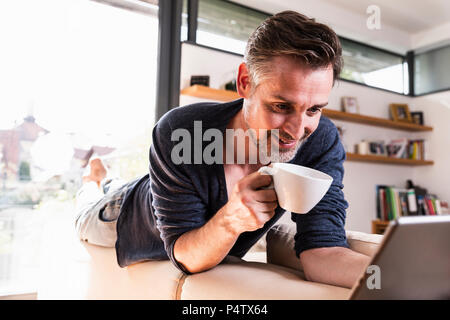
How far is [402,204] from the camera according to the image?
4.16 meters

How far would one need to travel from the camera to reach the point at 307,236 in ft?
3.28

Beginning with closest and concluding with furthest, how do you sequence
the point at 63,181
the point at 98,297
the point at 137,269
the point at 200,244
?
the point at 200,244, the point at 137,269, the point at 98,297, the point at 63,181

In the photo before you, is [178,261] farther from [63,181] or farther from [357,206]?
[357,206]

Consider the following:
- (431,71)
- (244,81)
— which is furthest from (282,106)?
(431,71)

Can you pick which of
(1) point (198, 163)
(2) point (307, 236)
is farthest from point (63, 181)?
(2) point (307, 236)

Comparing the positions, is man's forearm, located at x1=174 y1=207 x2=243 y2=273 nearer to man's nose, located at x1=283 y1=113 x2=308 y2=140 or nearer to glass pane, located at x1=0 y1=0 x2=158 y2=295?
man's nose, located at x1=283 y1=113 x2=308 y2=140

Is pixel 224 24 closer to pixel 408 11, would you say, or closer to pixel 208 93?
pixel 208 93

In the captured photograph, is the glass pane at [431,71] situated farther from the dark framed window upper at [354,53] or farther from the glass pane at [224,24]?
the glass pane at [224,24]

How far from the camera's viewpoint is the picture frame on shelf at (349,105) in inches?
156

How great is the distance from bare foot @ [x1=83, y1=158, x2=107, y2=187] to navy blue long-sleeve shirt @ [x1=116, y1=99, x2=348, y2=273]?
105 centimetres

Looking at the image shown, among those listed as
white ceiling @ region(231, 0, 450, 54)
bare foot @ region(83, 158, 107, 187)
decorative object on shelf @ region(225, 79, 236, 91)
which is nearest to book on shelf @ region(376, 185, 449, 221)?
white ceiling @ region(231, 0, 450, 54)

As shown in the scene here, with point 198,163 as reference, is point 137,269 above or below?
below

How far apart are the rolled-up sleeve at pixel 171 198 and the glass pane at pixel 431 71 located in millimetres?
4214
